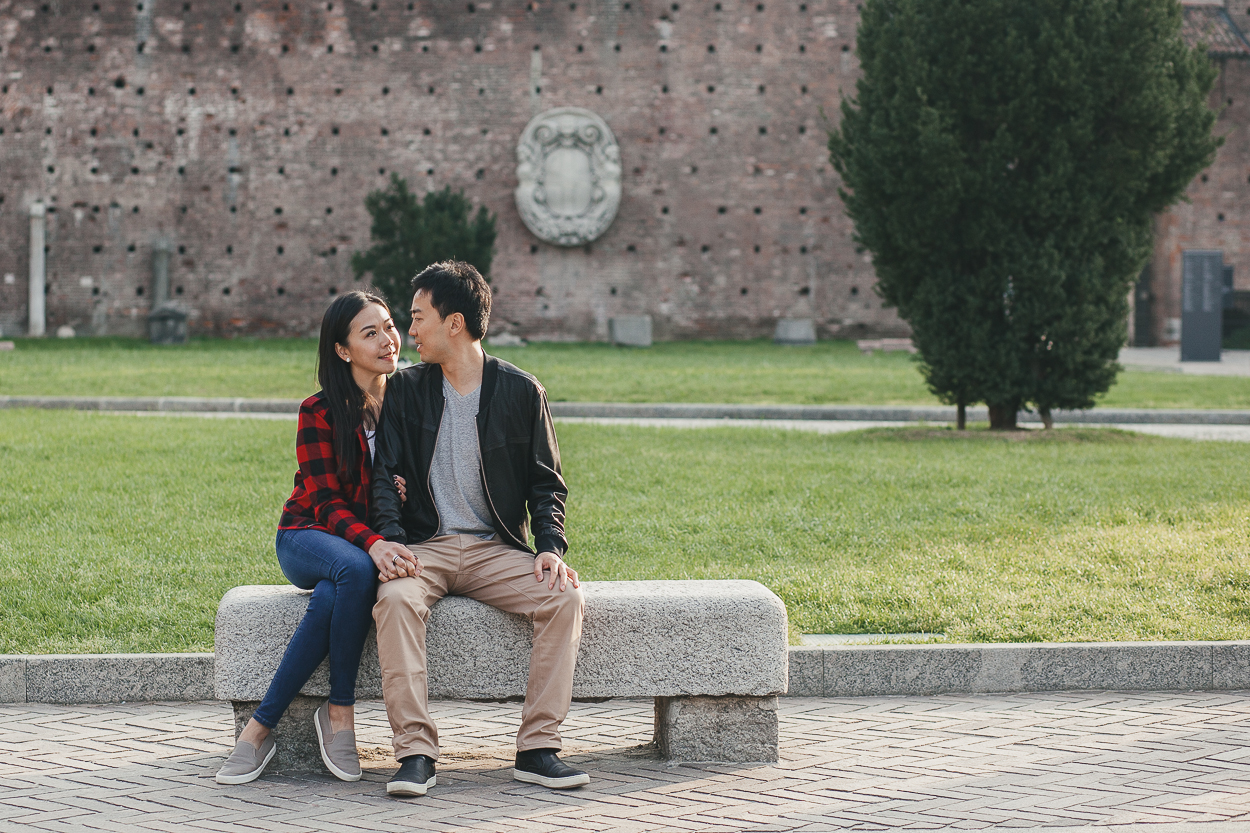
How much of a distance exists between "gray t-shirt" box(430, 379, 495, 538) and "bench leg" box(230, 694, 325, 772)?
64cm

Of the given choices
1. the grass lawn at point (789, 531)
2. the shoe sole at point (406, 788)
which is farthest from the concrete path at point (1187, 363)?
the shoe sole at point (406, 788)

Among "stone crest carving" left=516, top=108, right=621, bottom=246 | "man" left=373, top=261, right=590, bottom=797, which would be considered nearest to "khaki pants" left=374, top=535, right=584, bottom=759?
"man" left=373, top=261, right=590, bottom=797

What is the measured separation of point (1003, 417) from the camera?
12.6 meters

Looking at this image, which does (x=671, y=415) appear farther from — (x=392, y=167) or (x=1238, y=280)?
(x=1238, y=280)

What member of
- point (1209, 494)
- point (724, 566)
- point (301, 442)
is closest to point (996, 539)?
point (724, 566)

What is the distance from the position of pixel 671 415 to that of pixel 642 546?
804 cm

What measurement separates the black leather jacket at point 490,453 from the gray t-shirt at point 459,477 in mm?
28

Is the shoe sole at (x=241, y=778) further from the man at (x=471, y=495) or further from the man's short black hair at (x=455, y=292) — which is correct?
the man's short black hair at (x=455, y=292)

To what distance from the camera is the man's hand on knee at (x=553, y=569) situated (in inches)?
152

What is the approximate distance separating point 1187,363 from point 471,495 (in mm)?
22700

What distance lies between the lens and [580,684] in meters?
3.97

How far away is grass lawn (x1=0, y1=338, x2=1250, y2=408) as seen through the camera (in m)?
15.7

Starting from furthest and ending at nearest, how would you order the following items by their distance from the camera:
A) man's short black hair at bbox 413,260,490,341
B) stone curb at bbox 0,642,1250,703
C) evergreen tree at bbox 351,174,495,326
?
evergreen tree at bbox 351,174,495,326
stone curb at bbox 0,642,1250,703
man's short black hair at bbox 413,260,490,341

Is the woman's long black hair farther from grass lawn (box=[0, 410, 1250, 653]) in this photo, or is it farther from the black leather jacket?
grass lawn (box=[0, 410, 1250, 653])
